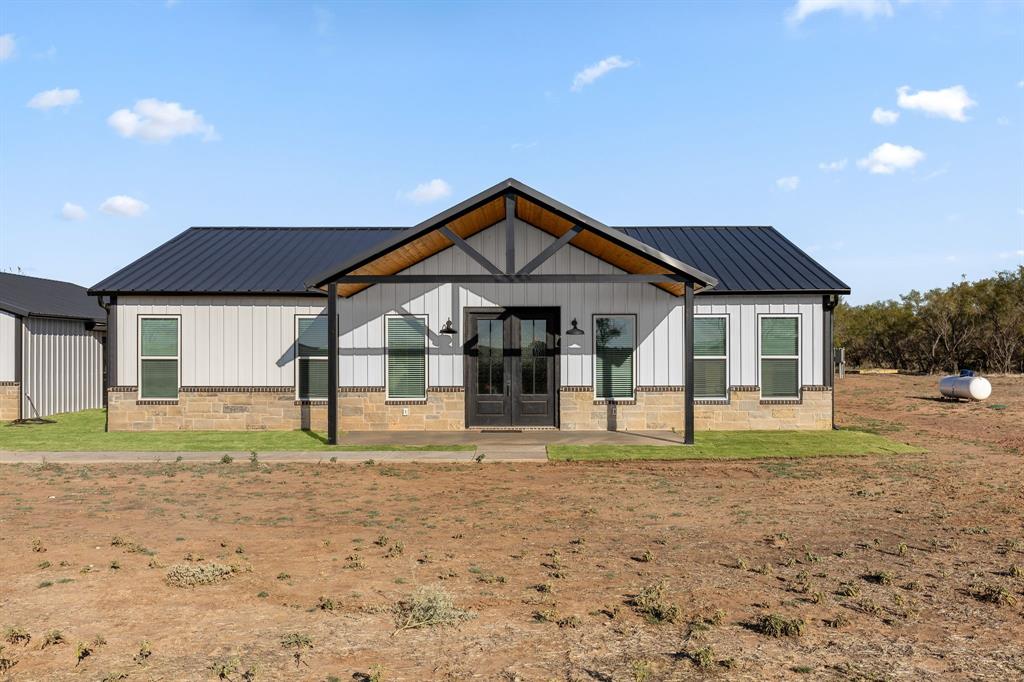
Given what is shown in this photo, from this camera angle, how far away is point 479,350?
16.6 metres

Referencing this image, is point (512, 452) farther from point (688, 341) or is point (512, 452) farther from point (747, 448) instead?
point (747, 448)

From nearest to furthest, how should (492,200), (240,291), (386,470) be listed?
(386,470) → (492,200) → (240,291)

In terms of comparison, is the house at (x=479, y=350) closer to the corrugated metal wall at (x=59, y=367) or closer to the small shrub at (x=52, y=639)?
the corrugated metal wall at (x=59, y=367)

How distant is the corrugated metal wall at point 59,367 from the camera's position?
1972 cm

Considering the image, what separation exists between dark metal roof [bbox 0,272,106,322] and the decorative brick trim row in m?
4.84

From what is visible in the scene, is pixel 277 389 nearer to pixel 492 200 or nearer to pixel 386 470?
pixel 386 470

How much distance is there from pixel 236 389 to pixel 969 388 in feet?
76.0

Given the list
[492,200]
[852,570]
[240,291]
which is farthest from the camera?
[240,291]

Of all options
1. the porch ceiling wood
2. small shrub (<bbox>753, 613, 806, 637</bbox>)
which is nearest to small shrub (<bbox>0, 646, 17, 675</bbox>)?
small shrub (<bbox>753, 613, 806, 637</bbox>)

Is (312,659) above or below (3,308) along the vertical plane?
below

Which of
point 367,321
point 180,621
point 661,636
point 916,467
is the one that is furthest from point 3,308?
point 916,467

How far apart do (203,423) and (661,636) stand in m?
14.3

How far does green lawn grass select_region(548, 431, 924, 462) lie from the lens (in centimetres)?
1335

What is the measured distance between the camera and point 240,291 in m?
16.6
